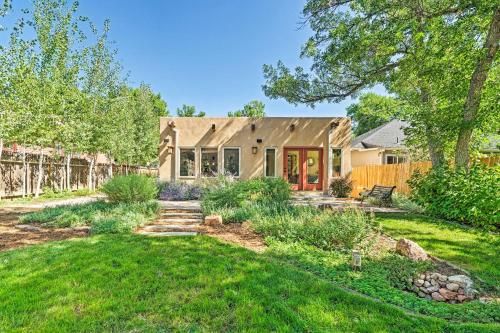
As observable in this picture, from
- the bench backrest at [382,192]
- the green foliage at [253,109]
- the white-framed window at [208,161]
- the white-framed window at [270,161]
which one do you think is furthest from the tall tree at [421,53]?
the green foliage at [253,109]

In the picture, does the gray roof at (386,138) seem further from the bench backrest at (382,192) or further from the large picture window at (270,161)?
the bench backrest at (382,192)

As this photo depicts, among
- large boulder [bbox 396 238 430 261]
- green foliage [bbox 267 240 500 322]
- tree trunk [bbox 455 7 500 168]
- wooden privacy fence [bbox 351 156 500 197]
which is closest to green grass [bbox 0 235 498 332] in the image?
green foliage [bbox 267 240 500 322]

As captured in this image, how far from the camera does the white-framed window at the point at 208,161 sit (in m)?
14.4

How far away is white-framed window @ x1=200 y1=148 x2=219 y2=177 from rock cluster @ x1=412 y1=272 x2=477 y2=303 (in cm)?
1138

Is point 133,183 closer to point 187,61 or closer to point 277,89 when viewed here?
point 277,89

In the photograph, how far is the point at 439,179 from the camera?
7.86 metres

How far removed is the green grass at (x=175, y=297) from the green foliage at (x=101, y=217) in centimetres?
152

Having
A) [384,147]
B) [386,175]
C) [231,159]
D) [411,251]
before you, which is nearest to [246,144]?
[231,159]

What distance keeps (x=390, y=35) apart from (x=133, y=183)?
27.4 feet

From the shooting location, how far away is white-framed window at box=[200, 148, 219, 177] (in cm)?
1439

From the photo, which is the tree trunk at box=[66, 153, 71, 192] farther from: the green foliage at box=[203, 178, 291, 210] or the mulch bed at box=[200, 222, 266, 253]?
the mulch bed at box=[200, 222, 266, 253]

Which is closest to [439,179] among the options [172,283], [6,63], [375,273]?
[375,273]

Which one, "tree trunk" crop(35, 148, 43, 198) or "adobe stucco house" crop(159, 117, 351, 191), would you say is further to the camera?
"adobe stucco house" crop(159, 117, 351, 191)

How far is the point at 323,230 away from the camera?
522 cm
